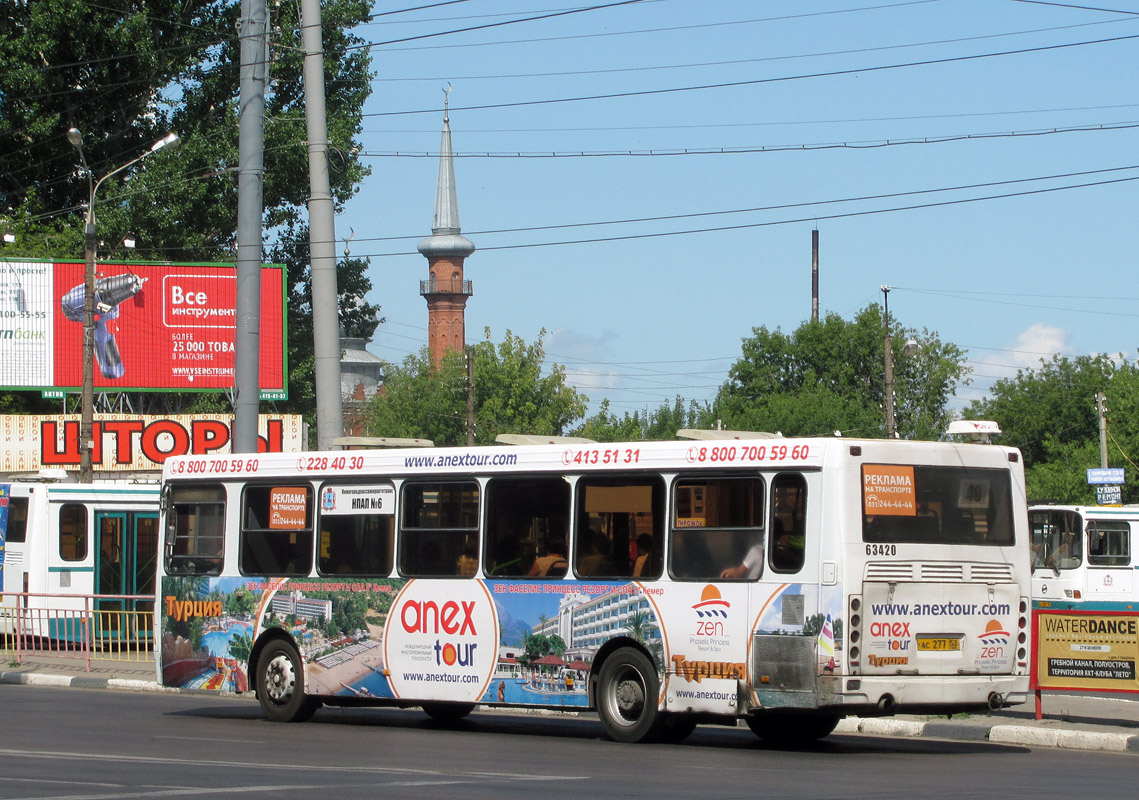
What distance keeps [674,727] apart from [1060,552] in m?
19.4

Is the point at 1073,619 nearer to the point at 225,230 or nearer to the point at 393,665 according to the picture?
the point at 393,665

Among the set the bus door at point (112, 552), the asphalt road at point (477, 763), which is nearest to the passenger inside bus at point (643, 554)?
the asphalt road at point (477, 763)

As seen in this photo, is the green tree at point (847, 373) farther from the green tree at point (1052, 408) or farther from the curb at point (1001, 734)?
the curb at point (1001, 734)

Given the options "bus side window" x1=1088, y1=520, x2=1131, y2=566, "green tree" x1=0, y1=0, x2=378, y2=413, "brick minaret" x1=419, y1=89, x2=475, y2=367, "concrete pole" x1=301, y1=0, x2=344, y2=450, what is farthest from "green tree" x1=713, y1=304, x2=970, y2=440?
"concrete pole" x1=301, y1=0, x2=344, y2=450

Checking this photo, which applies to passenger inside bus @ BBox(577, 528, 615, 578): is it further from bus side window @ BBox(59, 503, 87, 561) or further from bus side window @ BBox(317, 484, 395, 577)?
bus side window @ BBox(59, 503, 87, 561)

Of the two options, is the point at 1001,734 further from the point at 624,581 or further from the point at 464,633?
the point at 464,633

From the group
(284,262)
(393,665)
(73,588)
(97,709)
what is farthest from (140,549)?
(284,262)

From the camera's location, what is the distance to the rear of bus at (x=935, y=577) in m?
12.7

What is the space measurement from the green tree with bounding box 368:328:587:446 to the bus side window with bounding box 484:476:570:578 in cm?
7601

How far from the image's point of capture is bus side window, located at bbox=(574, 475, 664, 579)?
13953 mm

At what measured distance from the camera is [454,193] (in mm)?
124312

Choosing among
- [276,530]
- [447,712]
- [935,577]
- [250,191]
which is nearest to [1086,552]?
[447,712]

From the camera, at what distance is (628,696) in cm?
1404

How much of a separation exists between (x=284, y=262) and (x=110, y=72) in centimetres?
857
